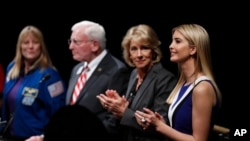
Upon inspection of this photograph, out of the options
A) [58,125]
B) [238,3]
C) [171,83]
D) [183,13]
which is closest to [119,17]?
[183,13]

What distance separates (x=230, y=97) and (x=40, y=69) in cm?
143

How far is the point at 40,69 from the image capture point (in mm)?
4391

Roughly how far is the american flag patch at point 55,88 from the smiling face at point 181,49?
1595mm

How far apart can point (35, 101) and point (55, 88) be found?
179mm

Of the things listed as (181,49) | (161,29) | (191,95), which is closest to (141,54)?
(181,49)

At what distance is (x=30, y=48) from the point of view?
4422mm

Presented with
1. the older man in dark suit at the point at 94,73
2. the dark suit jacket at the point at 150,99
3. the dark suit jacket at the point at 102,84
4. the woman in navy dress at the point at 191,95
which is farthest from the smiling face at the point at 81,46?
the woman in navy dress at the point at 191,95

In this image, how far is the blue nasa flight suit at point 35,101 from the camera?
4355 mm

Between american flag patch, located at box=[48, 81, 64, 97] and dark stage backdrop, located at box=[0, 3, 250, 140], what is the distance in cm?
73

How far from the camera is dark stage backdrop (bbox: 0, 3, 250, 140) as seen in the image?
13.4ft

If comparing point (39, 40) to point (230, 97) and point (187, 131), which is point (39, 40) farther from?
point (187, 131)

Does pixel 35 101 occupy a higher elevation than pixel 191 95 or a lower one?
lower

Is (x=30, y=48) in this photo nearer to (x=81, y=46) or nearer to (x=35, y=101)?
(x=35, y=101)

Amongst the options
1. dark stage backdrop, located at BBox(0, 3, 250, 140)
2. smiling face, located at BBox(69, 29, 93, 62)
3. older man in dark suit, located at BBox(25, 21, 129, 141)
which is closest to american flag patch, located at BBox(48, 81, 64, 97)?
older man in dark suit, located at BBox(25, 21, 129, 141)
